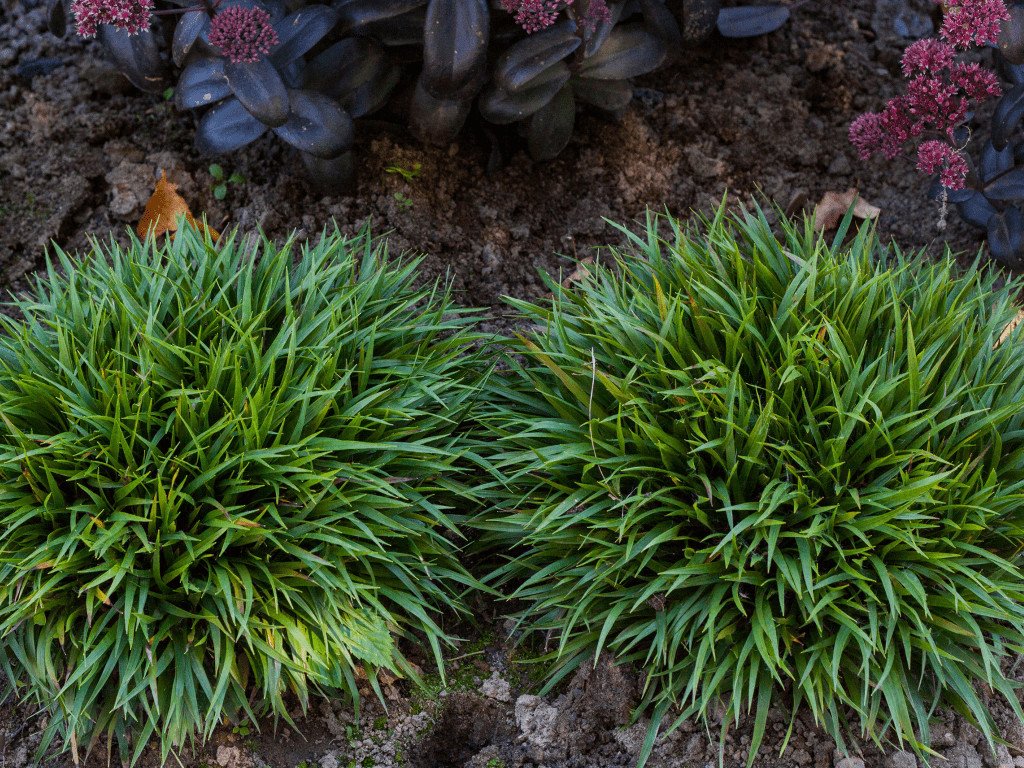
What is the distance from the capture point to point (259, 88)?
239cm

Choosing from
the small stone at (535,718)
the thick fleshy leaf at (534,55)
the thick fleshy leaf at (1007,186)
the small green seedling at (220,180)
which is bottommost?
the small stone at (535,718)

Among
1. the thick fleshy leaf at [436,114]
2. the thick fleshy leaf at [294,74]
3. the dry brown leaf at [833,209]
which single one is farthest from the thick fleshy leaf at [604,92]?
the thick fleshy leaf at [294,74]

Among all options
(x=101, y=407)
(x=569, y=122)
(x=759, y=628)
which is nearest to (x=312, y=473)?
(x=101, y=407)

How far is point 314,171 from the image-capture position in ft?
9.33

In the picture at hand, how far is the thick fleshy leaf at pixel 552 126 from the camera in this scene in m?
2.91

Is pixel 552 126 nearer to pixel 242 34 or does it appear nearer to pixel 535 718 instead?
pixel 242 34

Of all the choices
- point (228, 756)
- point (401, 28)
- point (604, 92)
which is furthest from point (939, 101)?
point (228, 756)

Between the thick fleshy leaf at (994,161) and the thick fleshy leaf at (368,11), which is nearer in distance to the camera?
the thick fleshy leaf at (368,11)

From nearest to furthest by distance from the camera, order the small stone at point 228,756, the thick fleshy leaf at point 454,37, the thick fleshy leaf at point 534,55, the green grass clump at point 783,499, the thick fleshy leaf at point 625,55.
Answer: the green grass clump at point 783,499 → the small stone at point 228,756 → the thick fleshy leaf at point 454,37 → the thick fleshy leaf at point 534,55 → the thick fleshy leaf at point 625,55

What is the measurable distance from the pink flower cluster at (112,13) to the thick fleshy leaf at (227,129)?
1.55 ft

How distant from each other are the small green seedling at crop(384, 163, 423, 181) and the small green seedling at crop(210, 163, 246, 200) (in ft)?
1.75

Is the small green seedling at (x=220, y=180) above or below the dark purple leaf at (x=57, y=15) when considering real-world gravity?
below

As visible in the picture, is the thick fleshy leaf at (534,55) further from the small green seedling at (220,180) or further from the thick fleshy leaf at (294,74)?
the small green seedling at (220,180)

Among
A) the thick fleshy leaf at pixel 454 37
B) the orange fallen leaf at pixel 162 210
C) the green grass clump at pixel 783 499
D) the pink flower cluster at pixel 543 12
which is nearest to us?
the green grass clump at pixel 783 499
